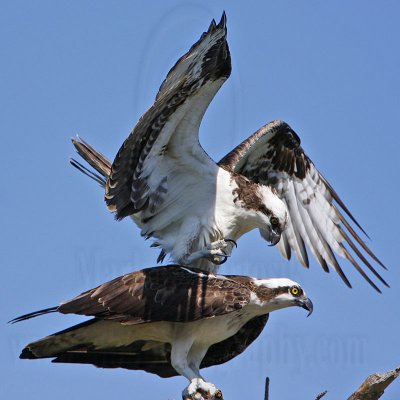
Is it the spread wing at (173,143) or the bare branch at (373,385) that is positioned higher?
the spread wing at (173,143)

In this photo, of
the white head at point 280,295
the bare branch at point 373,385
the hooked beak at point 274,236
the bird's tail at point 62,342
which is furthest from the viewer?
the hooked beak at point 274,236

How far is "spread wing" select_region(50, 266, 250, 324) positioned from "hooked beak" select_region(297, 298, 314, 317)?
0.63m

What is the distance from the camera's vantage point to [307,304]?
10.2 m

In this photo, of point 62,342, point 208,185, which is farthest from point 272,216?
point 62,342

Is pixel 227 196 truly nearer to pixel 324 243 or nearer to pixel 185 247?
pixel 185 247

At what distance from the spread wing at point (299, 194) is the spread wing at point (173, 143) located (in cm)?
151

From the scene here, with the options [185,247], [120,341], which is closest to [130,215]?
[185,247]

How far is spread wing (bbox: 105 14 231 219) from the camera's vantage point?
971 centimetres

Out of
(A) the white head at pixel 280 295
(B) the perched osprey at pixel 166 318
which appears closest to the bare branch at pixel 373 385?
(B) the perched osprey at pixel 166 318

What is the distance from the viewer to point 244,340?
10727 mm

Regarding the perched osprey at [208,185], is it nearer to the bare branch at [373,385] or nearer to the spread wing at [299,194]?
the spread wing at [299,194]

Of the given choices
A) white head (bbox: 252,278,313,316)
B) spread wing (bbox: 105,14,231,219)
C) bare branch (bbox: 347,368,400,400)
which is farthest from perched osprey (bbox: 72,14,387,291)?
bare branch (bbox: 347,368,400,400)

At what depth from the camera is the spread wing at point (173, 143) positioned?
971 cm

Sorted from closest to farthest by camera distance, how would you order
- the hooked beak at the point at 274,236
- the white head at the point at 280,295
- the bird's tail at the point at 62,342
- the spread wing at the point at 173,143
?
the spread wing at the point at 173,143, the bird's tail at the point at 62,342, the white head at the point at 280,295, the hooked beak at the point at 274,236
